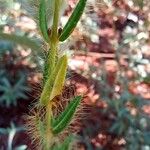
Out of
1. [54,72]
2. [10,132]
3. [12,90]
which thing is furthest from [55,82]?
[12,90]

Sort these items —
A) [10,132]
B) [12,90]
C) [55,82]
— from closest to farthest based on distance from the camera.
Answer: [55,82], [10,132], [12,90]

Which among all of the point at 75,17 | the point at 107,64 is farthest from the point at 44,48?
the point at 107,64

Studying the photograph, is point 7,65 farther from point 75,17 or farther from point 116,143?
point 75,17

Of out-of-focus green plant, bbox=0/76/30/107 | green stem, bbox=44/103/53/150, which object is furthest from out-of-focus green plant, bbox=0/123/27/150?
green stem, bbox=44/103/53/150

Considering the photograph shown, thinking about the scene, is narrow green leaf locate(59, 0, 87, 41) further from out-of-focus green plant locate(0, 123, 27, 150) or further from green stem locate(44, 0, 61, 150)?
out-of-focus green plant locate(0, 123, 27, 150)

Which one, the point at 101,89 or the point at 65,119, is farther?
the point at 101,89

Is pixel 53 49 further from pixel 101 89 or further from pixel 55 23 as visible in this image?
pixel 101 89

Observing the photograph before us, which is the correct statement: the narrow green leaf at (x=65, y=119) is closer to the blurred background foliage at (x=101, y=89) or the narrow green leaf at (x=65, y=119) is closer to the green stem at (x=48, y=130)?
the green stem at (x=48, y=130)

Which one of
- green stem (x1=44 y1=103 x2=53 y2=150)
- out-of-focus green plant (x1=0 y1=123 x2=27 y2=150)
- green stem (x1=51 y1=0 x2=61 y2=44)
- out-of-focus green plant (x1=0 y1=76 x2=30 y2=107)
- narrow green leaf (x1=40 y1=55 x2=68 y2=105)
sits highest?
green stem (x1=51 y1=0 x2=61 y2=44)

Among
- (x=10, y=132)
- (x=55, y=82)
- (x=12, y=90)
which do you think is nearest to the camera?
(x=55, y=82)
